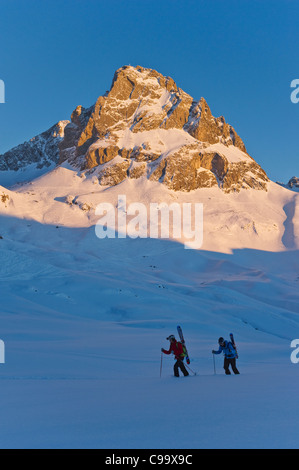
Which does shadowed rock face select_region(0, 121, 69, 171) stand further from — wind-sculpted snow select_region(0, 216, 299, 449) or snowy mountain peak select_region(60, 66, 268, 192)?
wind-sculpted snow select_region(0, 216, 299, 449)

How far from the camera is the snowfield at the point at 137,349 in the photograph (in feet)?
15.8

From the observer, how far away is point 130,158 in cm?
12200

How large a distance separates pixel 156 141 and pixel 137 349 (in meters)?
114

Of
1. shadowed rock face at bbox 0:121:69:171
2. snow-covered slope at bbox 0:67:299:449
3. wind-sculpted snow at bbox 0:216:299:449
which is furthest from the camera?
shadowed rock face at bbox 0:121:69:171

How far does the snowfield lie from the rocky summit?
4125 centimetres

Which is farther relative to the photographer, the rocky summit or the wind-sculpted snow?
the rocky summit

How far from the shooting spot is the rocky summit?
117 m

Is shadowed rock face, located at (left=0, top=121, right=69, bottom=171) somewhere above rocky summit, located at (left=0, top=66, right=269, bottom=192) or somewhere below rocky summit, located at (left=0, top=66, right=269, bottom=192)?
above

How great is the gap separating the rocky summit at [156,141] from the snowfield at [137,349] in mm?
41254

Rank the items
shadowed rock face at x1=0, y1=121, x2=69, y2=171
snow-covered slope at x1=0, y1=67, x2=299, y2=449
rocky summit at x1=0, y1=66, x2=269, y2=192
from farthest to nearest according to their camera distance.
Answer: shadowed rock face at x1=0, y1=121, x2=69, y2=171 → rocky summit at x1=0, y1=66, x2=269, y2=192 → snow-covered slope at x1=0, y1=67, x2=299, y2=449

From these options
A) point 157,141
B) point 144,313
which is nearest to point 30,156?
point 157,141

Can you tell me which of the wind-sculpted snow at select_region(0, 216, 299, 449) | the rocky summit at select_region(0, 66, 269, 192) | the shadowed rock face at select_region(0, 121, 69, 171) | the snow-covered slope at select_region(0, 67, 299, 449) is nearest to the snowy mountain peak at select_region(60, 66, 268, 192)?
the rocky summit at select_region(0, 66, 269, 192)

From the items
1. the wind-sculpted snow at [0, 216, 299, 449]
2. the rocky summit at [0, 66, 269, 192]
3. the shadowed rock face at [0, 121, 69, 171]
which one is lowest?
the wind-sculpted snow at [0, 216, 299, 449]

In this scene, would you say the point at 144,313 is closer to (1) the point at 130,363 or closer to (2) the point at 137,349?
(2) the point at 137,349
